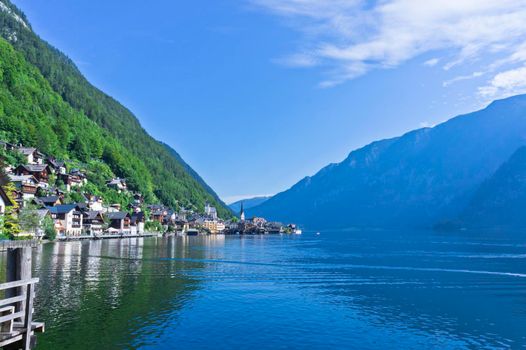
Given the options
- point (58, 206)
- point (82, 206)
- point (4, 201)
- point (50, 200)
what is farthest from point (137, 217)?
point (4, 201)

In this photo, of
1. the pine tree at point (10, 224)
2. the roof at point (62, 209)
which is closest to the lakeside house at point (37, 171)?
the roof at point (62, 209)

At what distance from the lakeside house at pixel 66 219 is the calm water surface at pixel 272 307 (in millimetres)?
66612

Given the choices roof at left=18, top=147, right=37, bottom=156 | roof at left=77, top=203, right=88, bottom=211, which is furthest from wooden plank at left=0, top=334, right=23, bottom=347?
roof at left=18, top=147, right=37, bottom=156

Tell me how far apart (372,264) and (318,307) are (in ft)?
155

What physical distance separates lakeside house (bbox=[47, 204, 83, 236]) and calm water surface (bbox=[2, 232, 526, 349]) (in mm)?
66612

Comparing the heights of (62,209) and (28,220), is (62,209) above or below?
above

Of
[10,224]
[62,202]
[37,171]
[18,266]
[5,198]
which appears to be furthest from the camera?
[37,171]

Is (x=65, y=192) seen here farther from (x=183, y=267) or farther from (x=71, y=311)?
(x=71, y=311)

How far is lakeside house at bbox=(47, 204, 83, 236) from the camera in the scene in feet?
450

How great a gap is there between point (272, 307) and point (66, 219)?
114m

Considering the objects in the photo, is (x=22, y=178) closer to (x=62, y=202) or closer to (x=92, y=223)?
(x=62, y=202)

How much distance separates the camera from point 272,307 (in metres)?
44.5

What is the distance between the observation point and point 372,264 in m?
89.4

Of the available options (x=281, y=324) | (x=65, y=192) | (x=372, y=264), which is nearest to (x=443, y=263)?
(x=372, y=264)
